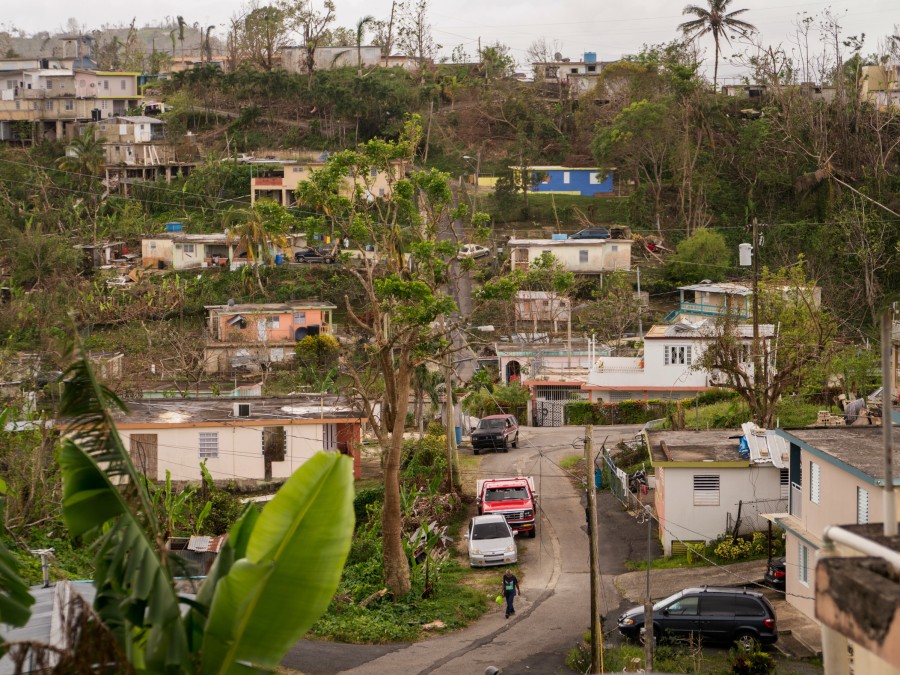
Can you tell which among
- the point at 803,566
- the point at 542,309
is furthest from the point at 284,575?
the point at 542,309

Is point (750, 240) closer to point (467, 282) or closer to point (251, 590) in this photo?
point (467, 282)

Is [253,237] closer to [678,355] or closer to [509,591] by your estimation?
[678,355]

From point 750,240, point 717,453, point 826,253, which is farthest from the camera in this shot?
point 750,240

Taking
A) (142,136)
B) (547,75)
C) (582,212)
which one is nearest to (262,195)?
(142,136)

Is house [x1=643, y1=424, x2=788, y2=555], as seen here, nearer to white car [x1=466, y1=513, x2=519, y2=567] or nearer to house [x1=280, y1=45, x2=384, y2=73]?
white car [x1=466, y1=513, x2=519, y2=567]

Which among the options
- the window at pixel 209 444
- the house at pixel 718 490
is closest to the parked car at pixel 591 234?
the window at pixel 209 444

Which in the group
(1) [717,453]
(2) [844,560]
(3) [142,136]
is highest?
(3) [142,136]

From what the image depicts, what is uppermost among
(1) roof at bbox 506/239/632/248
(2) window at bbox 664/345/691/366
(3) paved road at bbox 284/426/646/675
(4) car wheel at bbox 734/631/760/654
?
(1) roof at bbox 506/239/632/248

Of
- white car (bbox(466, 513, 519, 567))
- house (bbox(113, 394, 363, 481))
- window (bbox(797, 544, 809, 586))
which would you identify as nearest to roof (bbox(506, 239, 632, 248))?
house (bbox(113, 394, 363, 481))
